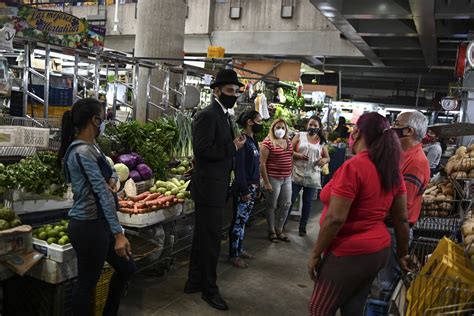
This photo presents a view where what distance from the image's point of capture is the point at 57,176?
3.61m

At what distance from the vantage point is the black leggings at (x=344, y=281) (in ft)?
7.45

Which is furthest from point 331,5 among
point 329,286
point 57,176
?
point 329,286

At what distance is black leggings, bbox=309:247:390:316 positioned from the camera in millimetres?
2271

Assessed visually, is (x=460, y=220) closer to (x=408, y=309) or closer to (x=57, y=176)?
(x=408, y=309)

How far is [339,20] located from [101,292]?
286 inches

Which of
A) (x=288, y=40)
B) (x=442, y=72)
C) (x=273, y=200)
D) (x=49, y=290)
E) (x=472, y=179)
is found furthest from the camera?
(x=442, y=72)

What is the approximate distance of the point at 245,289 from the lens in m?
4.29

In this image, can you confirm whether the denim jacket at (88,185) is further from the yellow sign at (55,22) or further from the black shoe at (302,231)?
the yellow sign at (55,22)

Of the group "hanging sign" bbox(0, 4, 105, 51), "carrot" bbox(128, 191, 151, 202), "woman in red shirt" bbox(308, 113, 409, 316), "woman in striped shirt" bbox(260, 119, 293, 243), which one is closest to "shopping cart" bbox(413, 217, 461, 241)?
"woman in red shirt" bbox(308, 113, 409, 316)

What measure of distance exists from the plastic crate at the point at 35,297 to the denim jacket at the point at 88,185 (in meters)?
0.73

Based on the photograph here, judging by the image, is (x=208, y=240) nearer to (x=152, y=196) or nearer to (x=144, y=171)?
(x=152, y=196)

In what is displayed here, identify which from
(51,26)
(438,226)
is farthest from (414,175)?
(51,26)

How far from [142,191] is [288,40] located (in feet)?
30.5

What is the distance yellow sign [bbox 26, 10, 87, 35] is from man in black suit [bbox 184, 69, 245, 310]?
225 inches
